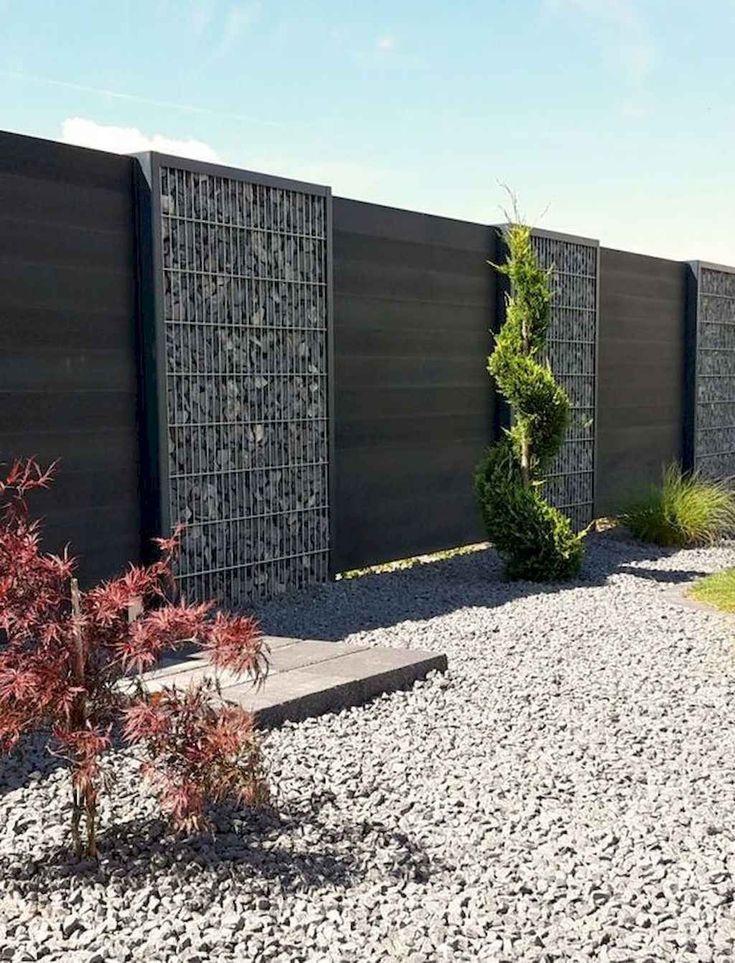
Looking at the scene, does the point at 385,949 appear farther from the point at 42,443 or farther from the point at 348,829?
the point at 42,443

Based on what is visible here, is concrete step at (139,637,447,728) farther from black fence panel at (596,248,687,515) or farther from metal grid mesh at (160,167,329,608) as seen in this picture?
black fence panel at (596,248,687,515)

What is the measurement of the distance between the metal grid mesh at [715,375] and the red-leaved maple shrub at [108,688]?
32.1ft

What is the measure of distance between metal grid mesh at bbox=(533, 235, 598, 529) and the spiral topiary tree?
189 centimetres

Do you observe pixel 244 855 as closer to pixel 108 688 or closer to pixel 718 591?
pixel 108 688

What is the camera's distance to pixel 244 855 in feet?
9.80

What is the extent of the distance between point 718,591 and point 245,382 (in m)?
3.11

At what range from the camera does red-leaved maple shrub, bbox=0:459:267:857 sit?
2785 millimetres

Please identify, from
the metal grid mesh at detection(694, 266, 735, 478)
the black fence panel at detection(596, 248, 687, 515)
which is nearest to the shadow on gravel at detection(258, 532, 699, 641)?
the black fence panel at detection(596, 248, 687, 515)

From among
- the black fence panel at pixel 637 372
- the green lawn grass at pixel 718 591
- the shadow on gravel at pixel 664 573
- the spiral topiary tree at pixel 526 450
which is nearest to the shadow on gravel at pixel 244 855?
the green lawn grass at pixel 718 591

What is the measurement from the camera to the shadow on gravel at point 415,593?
20.2 feet

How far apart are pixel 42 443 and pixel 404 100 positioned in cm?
278

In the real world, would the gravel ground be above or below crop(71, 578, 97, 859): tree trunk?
below

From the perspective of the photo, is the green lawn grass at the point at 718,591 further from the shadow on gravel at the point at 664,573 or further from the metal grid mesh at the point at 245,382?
the metal grid mesh at the point at 245,382

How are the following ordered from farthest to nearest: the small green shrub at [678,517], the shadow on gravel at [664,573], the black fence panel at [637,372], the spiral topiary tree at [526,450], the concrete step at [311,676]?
the black fence panel at [637,372], the small green shrub at [678,517], the shadow on gravel at [664,573], the spiral topiary tree at [526,450], the concrete step at [311,676]
